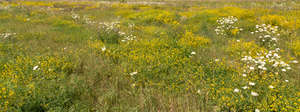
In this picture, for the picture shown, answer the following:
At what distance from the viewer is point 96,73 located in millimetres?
4246

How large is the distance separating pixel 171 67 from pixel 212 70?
1.01 m

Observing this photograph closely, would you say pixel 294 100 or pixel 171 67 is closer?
pixel 294 100

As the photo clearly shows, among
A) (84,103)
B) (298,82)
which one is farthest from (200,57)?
(84,103)

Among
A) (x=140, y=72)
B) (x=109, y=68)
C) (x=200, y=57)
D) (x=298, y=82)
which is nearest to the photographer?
(x=298, y=82)

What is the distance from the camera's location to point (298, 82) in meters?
3.71

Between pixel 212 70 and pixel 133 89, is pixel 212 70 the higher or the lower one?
the higher one

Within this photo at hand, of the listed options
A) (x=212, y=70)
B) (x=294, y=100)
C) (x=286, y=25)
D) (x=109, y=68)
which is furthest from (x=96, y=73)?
(x=286, y=25)

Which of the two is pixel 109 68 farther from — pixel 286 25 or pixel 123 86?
pixel 286 25

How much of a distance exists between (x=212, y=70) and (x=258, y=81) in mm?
977

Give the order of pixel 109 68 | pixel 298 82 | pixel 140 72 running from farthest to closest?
1. pixel 109 68
2. pixel 140 72
3. pixel 298 82

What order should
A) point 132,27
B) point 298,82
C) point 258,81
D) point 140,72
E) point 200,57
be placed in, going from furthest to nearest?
point 132,27 < point 200,57 < point 140,72 < point 298,82 < point 258,81

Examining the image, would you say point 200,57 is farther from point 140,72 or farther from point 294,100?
point 294,100

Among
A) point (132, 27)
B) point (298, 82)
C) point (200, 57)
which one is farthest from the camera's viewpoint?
point (132, 27)

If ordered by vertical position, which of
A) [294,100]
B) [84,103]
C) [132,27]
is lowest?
[84,103]
